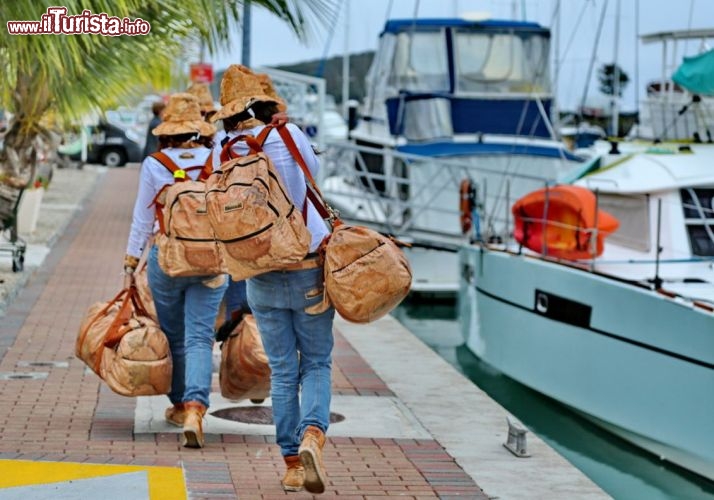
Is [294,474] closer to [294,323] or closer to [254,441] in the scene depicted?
[294,323]

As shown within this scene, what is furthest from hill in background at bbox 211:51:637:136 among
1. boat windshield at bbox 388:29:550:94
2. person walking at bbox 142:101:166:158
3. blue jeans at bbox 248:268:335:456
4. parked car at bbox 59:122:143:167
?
blue jeans at bbox 248:268:335:456

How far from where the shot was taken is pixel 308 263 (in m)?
6.93

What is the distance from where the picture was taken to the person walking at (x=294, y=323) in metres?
6.96

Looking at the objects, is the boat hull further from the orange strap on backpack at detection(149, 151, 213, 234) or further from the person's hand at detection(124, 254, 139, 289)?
the person's hand at detection(124, 254, 139, 289)

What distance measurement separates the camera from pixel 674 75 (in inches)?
612

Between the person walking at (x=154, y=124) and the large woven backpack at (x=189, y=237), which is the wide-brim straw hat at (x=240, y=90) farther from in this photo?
the person walking at (x=154, y=124)

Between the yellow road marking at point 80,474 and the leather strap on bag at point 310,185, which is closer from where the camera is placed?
the leather strap on bag at point 310,185

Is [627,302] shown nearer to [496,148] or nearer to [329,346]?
[329,346]

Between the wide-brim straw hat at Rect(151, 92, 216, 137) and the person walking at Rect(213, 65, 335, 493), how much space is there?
129 centimetres

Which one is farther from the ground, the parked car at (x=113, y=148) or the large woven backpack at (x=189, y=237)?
the large woven backpack at (x=189, y=237)

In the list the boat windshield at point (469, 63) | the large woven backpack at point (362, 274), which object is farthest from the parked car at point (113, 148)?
the large woven backpack at point (362, 274)

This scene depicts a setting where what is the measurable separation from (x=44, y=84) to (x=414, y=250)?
7340mm

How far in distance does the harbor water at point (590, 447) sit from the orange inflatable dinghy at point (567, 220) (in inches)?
59.0

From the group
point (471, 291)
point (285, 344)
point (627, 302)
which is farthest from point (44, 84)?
point (285, 344)
